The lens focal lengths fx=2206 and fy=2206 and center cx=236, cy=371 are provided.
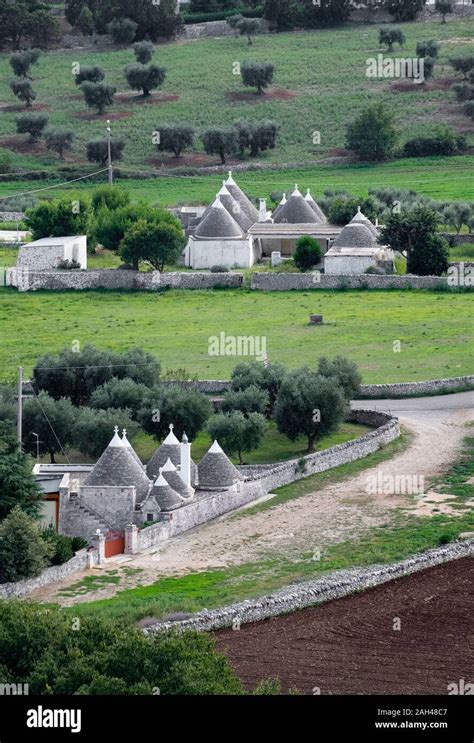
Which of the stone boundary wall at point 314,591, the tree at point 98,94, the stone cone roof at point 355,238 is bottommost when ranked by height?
the stone boundary wall at point 314,591

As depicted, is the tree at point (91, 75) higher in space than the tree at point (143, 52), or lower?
lower

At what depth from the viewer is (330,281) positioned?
318 feet

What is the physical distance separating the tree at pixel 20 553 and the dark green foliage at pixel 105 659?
26.9ft

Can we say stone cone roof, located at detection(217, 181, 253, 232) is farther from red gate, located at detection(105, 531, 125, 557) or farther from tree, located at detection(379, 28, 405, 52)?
tree, located at detection(379, 28, 405, 52)

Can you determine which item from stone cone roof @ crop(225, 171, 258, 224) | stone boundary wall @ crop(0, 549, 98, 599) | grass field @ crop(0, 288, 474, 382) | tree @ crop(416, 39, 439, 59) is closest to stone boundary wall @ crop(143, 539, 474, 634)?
stone boundary wall @ crop(0, 549, 98, 599)

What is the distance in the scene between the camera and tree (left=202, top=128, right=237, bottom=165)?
138250 mm

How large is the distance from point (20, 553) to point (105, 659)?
41.0 feet

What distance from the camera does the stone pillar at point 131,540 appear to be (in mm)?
59656

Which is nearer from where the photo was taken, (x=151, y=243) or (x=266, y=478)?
(x=266, y=478)

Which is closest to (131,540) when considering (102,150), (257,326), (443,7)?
(257,326)

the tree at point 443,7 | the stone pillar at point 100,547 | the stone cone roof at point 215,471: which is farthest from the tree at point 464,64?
the stone pillar at point 100,547

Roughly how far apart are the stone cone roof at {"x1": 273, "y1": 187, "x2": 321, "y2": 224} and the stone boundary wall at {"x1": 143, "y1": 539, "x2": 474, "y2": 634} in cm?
5015

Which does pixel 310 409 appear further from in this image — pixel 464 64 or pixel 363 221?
pixel 464 64

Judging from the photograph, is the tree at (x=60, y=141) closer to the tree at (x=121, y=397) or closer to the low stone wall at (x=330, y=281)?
the low stone wall at (x=330, y=281)
